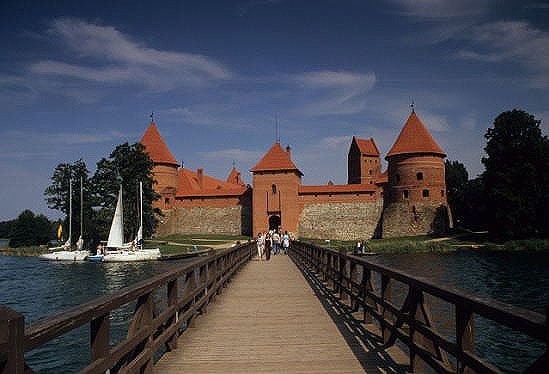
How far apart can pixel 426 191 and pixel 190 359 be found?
42263 millimetres

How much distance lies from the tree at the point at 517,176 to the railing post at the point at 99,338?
1512 inches

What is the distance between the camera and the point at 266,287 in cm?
1033

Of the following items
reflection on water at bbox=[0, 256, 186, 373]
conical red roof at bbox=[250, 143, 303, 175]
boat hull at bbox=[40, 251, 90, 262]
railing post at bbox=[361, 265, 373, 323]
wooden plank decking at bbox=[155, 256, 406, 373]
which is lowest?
reflection on water at bbox=[0, 256, 186, 373]

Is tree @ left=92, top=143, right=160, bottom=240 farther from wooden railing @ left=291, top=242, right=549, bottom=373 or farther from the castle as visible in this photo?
wooden railing @ left=291, top=242, right=549, bottom=373

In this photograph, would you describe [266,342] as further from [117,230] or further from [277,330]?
[117,230]

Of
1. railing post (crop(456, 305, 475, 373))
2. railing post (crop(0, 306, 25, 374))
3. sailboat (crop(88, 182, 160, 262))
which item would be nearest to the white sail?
sailboat (crop(88, 182, 160, 262))

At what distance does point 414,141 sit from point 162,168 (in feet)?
86.9

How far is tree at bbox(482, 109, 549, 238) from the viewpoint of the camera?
119 feet

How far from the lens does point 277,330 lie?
5.88 meters

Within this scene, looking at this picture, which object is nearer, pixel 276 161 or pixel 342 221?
pixel 342 221

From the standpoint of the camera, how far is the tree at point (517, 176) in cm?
3628

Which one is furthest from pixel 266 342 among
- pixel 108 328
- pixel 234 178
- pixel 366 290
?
pixel 234 178

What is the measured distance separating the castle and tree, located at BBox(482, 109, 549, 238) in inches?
218

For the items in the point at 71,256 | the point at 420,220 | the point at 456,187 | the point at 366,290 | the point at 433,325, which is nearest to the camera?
the point at 433,325
